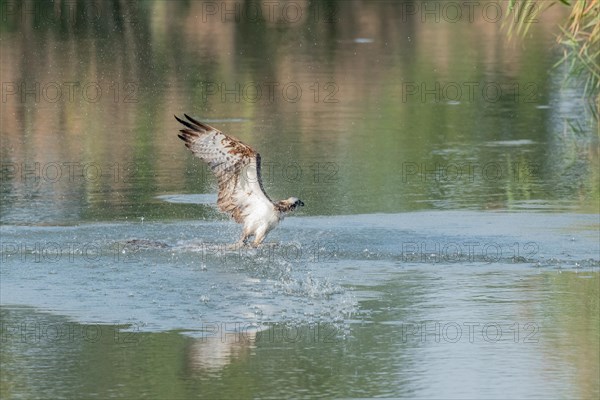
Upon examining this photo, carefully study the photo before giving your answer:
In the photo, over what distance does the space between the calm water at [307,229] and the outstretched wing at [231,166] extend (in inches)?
16.0

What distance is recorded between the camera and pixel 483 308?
34.0 ft

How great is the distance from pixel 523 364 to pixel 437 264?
2844mm

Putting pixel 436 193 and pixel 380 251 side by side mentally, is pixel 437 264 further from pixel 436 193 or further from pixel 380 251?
pixel 436 193

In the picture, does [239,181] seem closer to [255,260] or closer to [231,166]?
[231,166]

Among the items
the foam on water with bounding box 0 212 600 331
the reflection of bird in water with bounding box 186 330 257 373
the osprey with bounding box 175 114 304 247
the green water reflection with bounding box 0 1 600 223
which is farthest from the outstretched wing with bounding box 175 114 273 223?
the reflection of bird in water with bounding box 186 330 257 373

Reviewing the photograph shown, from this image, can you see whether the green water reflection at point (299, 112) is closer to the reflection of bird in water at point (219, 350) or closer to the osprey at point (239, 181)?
the osprey at point (239, 181)

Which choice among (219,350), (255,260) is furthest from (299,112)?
(219,350)

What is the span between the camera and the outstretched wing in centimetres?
1232

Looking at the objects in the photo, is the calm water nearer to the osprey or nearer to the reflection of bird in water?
the reflection of bird in water

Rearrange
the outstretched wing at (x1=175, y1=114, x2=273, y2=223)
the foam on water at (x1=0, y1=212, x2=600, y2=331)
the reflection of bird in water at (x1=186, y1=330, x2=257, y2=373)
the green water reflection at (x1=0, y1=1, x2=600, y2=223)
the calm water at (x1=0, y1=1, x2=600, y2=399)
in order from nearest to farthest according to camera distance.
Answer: the reflection of bird in water at (x1=186, y1=330, x2=257, y2=373), the calm water at (x1=0, y1=1, x2=600, y2=399), the foam on water at (x1=0, y1=212, x2=600, y2=331), the outstretched wing at (x1=175, y1=114, x2=273, y2=223), the green water reflection at (x1=0, y1=1, x2=600, y2=223)

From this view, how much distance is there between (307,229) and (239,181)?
93 centimetres

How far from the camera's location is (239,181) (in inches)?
492

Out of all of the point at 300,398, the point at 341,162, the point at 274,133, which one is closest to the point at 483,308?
the point at 300,398

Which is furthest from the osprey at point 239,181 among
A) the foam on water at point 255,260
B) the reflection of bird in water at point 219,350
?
the reflection of bird in water at point 219,350
